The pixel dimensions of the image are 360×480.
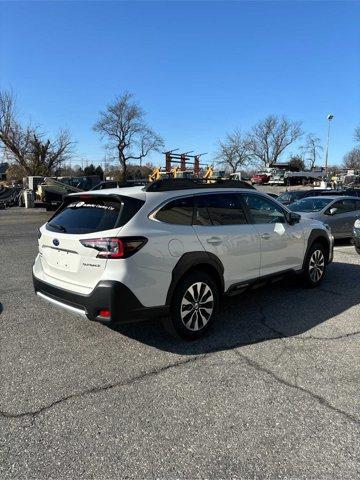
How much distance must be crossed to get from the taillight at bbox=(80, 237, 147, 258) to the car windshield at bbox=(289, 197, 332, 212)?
30.4ft

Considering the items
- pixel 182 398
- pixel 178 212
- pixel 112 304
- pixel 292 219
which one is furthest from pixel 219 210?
pixel 182 398

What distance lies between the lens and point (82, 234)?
13.7 feet

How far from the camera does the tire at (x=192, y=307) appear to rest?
432 cm

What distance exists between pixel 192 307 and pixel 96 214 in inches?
54.6

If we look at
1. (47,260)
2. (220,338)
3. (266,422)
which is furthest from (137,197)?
(266,422)

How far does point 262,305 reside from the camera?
229 inches

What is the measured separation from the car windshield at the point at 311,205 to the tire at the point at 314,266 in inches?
221

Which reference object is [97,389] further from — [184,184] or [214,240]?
[184,184]

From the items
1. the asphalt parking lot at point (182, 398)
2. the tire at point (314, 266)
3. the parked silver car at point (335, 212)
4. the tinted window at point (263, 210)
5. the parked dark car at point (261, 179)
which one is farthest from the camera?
the parked dark car at point (261, 179)

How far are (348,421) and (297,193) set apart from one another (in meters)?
18.4

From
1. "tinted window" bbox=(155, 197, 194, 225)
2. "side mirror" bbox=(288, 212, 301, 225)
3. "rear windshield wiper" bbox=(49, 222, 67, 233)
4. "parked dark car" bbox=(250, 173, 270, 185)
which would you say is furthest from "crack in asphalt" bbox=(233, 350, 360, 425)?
"parked dark car" bbox=(250, 173, 270, 185)

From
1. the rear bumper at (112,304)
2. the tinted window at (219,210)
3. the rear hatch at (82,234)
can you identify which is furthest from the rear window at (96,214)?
the tinted window at (219,210)

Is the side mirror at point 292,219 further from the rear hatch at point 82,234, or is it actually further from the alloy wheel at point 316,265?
the rear hatch at point 82,234

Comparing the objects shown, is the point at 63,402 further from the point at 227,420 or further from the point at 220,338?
the point at 220,338
